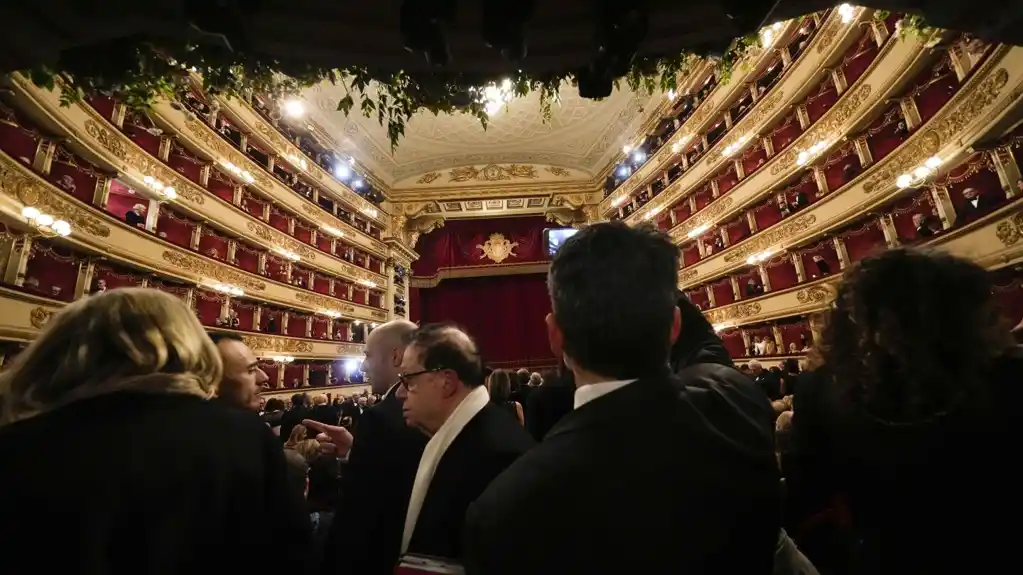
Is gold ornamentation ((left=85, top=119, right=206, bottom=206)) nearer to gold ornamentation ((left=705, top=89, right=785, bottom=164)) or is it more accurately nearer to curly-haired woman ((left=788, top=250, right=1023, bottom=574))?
curly-haired woman ((left=788, top=250, right=1023, bottom=574))

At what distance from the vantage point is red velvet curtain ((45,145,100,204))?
7855 millimetres

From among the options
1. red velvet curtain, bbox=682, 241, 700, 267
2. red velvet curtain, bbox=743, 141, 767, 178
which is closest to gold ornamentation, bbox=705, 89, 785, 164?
red velvet curtain, bbox=743, 141, 767, 178

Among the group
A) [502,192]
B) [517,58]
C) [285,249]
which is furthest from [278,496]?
[502,192]

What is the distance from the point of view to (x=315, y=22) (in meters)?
2.51

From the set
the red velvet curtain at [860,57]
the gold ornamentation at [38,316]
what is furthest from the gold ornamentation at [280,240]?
the red velvet curtain at [860,57]

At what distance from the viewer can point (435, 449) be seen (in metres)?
1.59

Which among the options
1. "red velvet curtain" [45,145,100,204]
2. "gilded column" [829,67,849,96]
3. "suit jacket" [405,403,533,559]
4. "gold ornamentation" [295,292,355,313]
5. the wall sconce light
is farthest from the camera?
"gold ornamentation" [295,292,355,313]

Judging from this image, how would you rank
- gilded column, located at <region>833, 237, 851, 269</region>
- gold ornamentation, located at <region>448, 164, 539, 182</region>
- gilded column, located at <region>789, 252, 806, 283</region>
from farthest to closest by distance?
gold ornamentation, located at <region>448, 164, 539, 182</region>
gilded column, located at <region>789, 252, 806, 283</region>
gilded column, located at <region>833, 237, 851, 269</region>

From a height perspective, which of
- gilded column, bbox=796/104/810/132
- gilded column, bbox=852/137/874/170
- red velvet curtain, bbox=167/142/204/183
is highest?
red velvet curtain, bbox=167/142/204/183

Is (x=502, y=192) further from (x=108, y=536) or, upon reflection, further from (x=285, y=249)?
(x=108, y=536)

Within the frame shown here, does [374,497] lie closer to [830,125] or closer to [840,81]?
[830,125]

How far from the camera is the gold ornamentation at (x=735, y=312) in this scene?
12.2 metres

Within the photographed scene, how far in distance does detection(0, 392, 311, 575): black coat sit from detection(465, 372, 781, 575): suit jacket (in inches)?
30.8

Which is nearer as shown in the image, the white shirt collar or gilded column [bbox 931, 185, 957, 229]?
the white shirt collar
